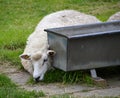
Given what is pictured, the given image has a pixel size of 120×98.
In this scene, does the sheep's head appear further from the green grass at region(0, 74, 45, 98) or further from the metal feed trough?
the green grass at region(0, 74, 45, 98)

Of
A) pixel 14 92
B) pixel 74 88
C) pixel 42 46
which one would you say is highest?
pixel 42 46

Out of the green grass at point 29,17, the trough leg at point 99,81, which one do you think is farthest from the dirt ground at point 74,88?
the green grass at point 29,17

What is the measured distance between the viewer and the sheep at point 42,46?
870cm

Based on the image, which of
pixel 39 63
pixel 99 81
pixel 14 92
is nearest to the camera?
pixel 14 92

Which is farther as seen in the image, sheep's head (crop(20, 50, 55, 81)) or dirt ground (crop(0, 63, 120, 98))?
sheep's head (crop(20, 50, 55, 81))

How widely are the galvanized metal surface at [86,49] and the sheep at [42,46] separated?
202 millimetres

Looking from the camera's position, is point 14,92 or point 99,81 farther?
point 99,81

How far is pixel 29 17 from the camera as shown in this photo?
14164mm

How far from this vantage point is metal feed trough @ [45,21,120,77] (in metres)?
8.39

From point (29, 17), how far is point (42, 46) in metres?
5.20

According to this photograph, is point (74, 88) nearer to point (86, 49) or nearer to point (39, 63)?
point (86, 49)

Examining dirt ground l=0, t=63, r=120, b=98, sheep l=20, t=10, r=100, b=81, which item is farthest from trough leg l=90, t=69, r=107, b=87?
sheep l=20, t=10, r=100, b=81

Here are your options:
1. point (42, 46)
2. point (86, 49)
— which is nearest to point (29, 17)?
point (42, 46)

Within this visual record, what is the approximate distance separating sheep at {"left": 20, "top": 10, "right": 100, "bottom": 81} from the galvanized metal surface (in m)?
0.20
